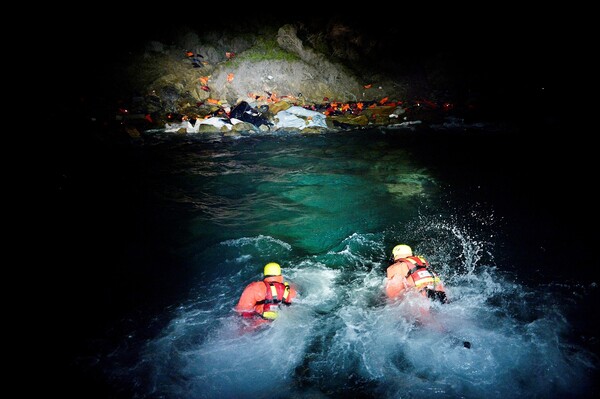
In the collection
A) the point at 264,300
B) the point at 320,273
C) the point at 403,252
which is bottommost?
the point at 320,273

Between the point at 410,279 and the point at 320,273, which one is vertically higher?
the point at 410,279

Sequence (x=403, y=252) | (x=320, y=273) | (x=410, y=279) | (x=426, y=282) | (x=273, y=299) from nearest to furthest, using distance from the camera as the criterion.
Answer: (x=273, y=299)
(x=426, y=282)
(x=410, y=279)
(x=403, y=252)
(x=320, y=273)

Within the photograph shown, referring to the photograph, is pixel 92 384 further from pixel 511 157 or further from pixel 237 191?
pixel 511 157

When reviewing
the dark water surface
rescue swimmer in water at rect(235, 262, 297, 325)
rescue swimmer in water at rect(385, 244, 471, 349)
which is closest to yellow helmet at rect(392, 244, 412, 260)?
rescue swimmer in water at rect(385, 244, 471, 349)

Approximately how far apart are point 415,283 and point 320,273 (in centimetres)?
189

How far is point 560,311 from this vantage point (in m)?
4.69

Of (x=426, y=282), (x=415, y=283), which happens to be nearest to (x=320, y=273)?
(x=415, y=283)

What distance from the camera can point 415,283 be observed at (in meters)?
4.42

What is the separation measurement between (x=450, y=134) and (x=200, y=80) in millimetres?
14688

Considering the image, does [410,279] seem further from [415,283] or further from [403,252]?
[403,252]

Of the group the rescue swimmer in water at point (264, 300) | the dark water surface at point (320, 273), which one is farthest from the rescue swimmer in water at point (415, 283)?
the rescue swimmer in water at point (264, 300)

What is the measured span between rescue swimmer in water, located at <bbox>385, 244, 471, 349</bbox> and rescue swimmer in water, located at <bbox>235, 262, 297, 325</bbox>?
167 cm

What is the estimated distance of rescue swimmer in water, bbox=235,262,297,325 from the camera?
4.18 meters

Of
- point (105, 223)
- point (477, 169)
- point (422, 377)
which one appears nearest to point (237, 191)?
point (105, 223)
